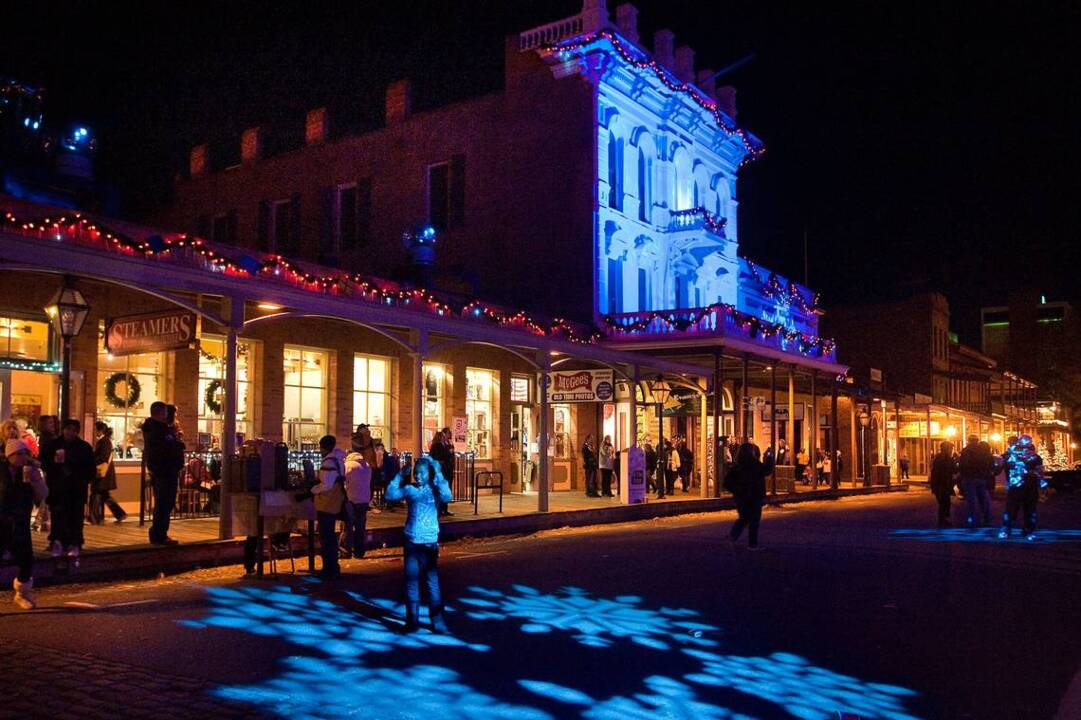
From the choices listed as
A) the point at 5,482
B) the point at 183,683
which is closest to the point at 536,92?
the point at 5,482

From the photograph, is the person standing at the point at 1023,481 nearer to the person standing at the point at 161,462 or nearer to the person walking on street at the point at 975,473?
the person walking on street at the point at 975,473

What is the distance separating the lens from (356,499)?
42.8 feet

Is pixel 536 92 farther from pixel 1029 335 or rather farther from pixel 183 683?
pixel 1029 335

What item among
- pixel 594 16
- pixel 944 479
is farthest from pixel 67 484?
pixel 594 16

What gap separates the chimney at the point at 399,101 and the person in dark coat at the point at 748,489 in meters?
23.4

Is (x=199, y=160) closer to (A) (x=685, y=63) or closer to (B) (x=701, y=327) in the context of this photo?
(A) (x=685, y=63)

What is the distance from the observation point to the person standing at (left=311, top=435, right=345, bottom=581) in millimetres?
11367

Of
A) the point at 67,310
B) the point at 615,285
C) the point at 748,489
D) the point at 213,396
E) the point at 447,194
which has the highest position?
the point at 447,194

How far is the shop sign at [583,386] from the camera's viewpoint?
22203 millimetres

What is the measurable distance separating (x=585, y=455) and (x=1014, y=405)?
5576 centimetres

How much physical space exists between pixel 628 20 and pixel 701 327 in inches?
449

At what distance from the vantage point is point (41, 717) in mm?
5805

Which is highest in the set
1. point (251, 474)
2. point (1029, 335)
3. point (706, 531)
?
point (1029, 335)

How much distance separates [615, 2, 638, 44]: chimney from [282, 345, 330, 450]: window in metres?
16.2
